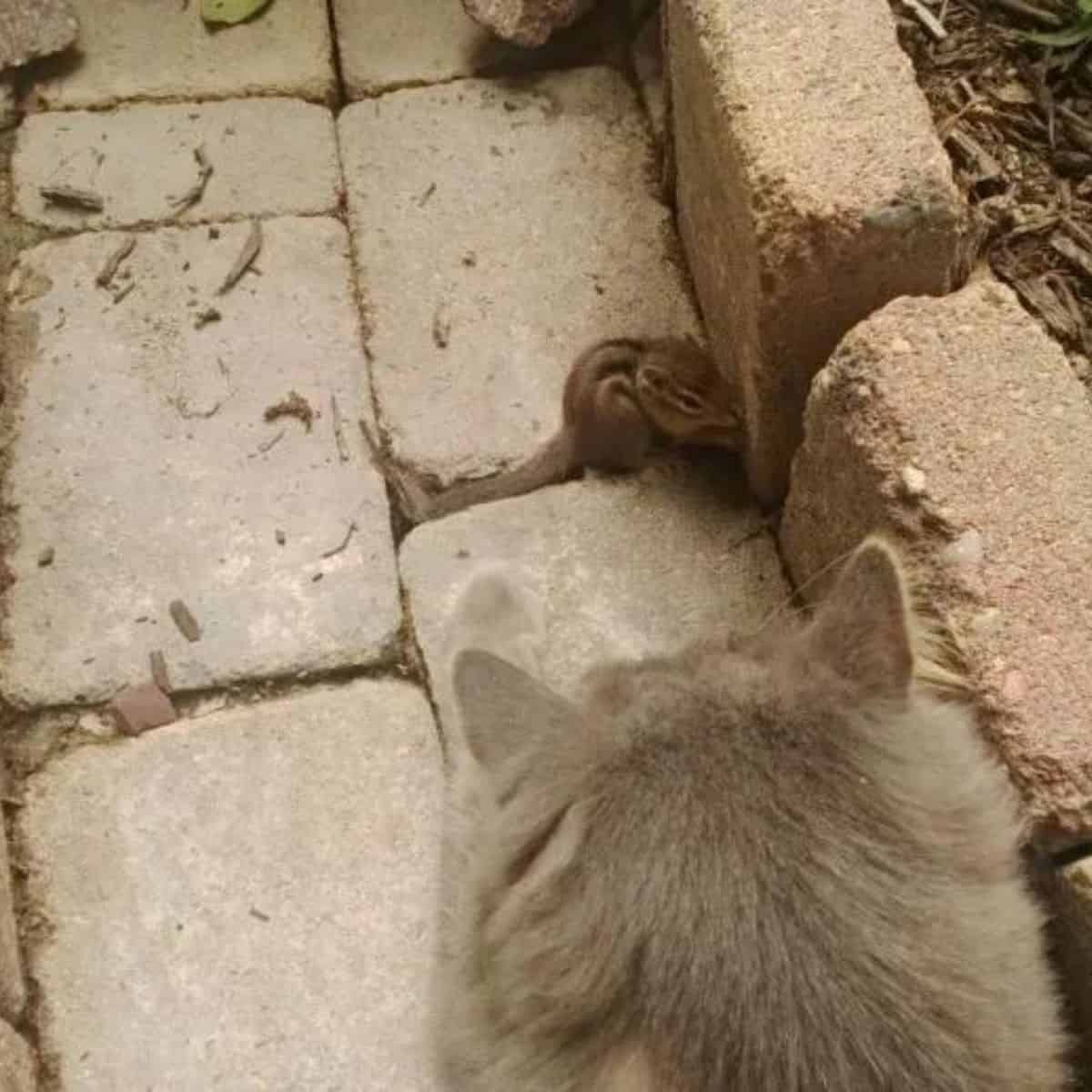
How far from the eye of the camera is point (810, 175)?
2.34 m

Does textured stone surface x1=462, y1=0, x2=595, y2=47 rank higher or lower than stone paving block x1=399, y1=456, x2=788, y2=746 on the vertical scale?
higher

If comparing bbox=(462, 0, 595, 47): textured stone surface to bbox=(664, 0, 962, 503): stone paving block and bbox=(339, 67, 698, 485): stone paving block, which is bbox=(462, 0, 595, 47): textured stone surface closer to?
bbox=(339, 67, 698, 485): stone paving block

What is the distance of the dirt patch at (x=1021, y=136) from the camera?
115 inches

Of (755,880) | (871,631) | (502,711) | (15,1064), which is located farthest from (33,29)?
(755,880)

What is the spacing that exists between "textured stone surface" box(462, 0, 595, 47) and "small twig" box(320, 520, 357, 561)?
1108mm

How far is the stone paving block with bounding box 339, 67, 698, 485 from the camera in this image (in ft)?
10.1

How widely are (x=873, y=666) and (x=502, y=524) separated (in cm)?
127

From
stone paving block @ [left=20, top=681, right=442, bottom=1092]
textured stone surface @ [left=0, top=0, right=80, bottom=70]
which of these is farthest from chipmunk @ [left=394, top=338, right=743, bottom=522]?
textured stone surface @ [left=0, top=0, right=80, bottom=70]

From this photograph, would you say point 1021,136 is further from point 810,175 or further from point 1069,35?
point 810,175

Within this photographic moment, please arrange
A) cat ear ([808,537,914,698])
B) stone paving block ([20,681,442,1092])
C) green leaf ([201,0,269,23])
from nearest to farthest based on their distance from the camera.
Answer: cat ear ([808,537,914,698]), stone paving block ([20,681,442,1092]), green leaf ([201,0,269,23])

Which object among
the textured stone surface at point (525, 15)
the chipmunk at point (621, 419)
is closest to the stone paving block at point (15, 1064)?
the chipmunk at point (621, 419)

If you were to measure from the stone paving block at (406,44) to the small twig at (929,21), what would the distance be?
0.88 meters

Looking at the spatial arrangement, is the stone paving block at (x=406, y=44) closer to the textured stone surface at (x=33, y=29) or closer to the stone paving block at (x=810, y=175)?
the textured stone surface at (x=33, y=29)

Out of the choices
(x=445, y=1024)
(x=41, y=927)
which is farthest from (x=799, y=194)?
(x=41, y=927)
